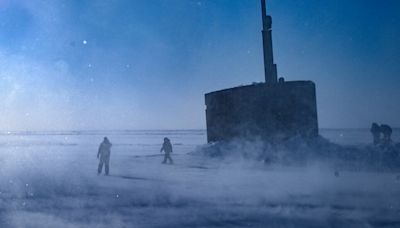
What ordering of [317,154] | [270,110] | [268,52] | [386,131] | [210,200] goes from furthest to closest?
[268,52] < [270,110] < [386,131] < [317,154] < [210,200]

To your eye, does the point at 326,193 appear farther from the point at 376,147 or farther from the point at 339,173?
the point at 376,147

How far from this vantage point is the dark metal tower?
21891 millimetres

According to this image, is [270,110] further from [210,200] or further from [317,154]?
[210,200]

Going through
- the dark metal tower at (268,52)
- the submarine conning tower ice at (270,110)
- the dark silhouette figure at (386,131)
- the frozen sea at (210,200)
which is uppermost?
the dark metal tower at (268,52)

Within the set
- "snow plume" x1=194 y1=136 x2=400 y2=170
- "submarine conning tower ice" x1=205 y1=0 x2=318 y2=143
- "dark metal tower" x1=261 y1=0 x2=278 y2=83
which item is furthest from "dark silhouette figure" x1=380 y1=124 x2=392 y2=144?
"dark metal tower" x1=261 y1=0 x2=278 y2=83

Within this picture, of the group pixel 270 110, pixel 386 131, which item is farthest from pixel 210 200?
pixel 386 131

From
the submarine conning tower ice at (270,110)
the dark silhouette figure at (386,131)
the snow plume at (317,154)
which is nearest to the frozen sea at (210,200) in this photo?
the snow plume at (317,154)

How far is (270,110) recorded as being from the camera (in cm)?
1888

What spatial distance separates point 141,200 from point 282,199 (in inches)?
140

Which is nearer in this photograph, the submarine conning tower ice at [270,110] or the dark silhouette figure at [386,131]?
the dark silhouette figure at [386,131]

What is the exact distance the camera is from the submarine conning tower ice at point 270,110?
18.3 metres

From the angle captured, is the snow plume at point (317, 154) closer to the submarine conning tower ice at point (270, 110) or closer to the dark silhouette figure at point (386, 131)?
the submarine conning tower ice at point (270, 110)

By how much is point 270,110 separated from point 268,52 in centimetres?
503

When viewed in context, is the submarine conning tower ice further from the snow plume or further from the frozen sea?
the frozen sea
